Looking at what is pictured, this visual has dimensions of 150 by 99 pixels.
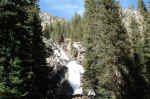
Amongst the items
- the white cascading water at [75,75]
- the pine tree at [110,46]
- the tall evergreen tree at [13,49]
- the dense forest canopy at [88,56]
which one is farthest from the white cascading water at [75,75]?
the tall evergreen tree at [13,49]

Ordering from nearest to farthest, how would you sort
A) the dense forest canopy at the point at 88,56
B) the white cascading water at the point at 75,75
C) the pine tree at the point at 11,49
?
the pine tree at the point at 11,49, the dense forest canopy at the point at 88,56, the white cascading water at the point at 75,75

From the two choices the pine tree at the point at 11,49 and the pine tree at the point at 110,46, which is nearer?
the pine tree at the point at 11,49

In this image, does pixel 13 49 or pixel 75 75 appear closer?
pixel 13 49

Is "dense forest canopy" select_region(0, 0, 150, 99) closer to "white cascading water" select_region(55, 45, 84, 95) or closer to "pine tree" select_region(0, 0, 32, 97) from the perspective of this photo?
"pine tree" select_region(0, 0, 32, 97)

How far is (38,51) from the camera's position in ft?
76.6

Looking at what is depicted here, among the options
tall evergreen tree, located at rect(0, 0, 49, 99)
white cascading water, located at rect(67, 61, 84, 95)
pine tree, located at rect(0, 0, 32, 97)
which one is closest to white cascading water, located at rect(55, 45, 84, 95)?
white cascading water, located at rect(67, 61, 84, 95)

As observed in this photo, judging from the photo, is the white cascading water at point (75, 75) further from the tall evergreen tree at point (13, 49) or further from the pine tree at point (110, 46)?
the tall evergreen tree at point (13, 49)

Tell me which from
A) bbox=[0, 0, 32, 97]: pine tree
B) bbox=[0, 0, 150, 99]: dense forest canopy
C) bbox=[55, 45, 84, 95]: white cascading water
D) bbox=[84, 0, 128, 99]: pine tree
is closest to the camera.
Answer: bbox=[0, 0, 32, 97]: pine tree

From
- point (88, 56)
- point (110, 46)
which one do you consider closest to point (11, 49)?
point (110, 46)

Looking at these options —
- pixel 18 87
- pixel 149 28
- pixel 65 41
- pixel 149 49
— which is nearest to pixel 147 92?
pixel 149 49

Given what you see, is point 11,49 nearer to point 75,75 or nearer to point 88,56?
point 88,56

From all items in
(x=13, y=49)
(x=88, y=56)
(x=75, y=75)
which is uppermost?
(x=13, y=49)

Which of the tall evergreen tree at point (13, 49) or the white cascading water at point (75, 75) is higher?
the tall evergreen tree at point (13, 49)

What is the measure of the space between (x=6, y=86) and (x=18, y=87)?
1.01 meters
